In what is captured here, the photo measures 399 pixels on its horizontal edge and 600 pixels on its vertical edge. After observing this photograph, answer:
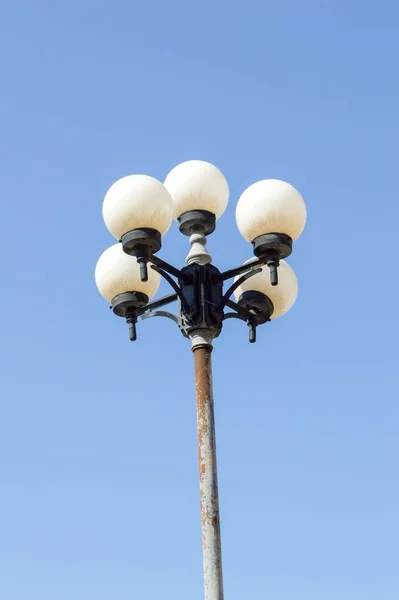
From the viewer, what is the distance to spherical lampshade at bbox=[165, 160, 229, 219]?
950 cm

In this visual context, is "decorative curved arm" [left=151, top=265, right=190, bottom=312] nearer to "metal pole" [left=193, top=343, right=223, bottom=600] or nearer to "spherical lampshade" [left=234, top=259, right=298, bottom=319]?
"metal pole" [left=193, top=343, right=223, bottom=600]

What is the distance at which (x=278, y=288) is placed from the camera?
9.66m

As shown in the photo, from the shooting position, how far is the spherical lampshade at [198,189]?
9500 millimetres

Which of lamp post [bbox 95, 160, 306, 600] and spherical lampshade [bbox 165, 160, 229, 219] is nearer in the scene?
lamp post [bbox 95, 160, 306, 600]

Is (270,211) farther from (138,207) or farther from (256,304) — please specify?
(138,207)

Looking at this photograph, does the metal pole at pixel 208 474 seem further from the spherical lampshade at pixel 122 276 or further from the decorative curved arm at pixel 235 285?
the spherical lampshade at pixel 122 276

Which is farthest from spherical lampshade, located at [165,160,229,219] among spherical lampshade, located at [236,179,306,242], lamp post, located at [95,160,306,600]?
spherical lampshade, located at [236,179,306,242]

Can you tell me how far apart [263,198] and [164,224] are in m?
0.84

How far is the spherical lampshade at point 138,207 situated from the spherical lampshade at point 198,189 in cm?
70

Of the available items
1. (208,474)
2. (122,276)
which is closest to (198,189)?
(122,276)

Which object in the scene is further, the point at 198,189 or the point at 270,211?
the point at 198,189

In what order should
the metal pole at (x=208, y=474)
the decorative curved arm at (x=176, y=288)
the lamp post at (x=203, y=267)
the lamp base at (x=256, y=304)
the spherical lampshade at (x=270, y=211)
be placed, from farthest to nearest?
the lamp base at (x=256, y=304)
the spherical lampshade at (x=270, y=211)
the decorative curved arm at (x=176, y=288)
the lamp post at (x=203, y=267)
the metal pole at (x=208, y=474)

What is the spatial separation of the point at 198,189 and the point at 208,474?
2441 mm

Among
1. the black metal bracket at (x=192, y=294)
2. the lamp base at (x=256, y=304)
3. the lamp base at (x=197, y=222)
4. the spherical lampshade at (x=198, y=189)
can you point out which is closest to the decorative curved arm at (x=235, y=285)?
the black metal bracket at (x=192, y=294)
